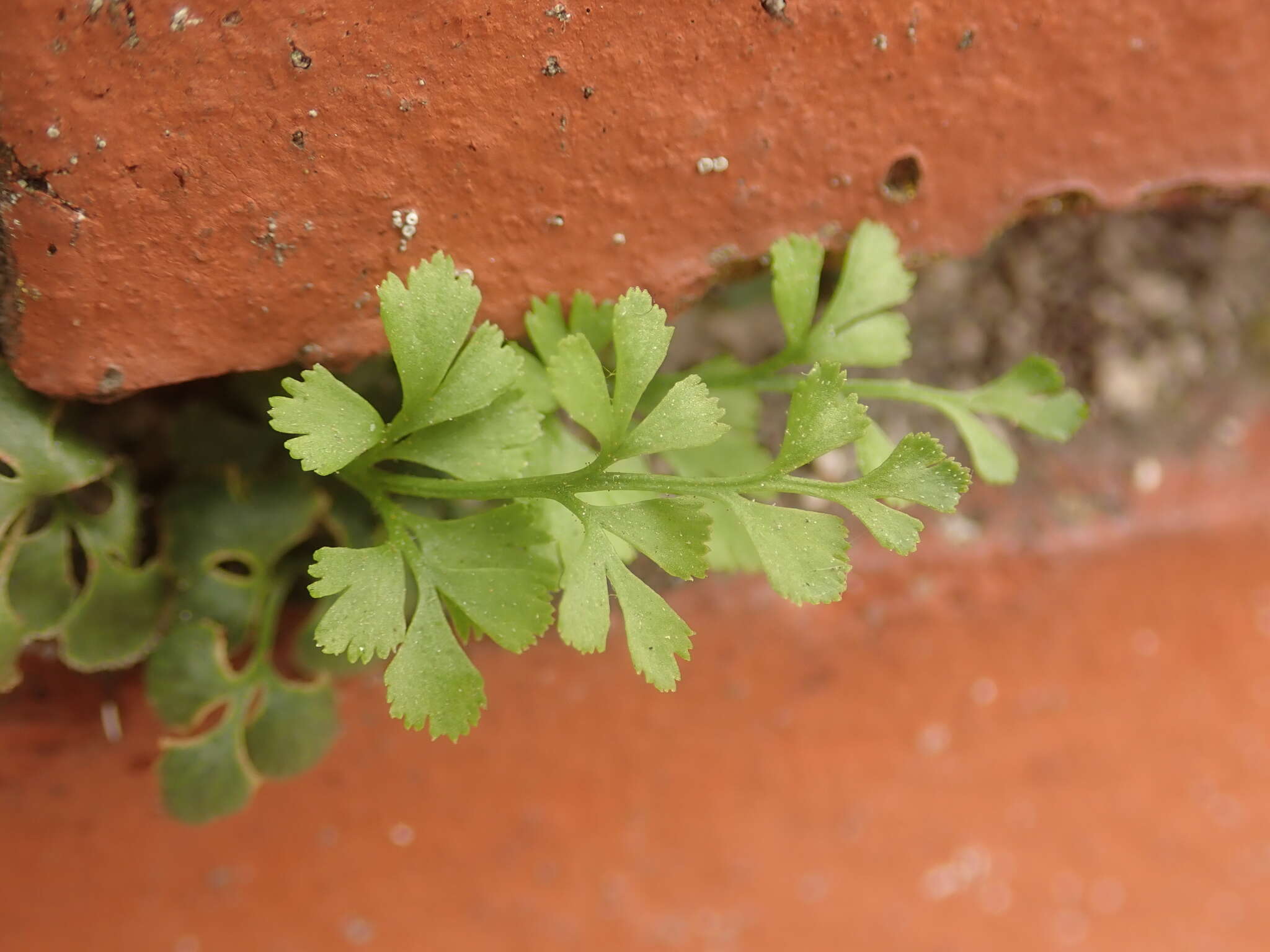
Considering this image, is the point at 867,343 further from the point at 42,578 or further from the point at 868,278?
the point at 42,578

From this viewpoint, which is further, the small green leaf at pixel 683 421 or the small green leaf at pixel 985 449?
the small green leaf at pixel 985 449

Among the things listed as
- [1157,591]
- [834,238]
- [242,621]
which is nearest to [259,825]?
[242,621]

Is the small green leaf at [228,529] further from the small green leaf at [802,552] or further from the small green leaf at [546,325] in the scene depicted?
the small green leaf at [802,552]

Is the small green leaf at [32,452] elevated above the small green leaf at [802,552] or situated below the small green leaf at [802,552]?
above

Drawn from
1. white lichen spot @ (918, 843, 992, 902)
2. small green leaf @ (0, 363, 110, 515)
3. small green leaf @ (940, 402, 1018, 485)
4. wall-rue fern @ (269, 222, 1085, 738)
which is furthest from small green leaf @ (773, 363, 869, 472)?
white lichen spot @ (918, 843, 992, 902)

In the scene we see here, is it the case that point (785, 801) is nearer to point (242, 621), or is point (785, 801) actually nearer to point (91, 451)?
point (242, 621)

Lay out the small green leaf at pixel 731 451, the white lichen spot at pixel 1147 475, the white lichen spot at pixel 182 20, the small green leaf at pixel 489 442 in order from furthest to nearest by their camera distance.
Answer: the white lichen spot at pixel 1147 475
the small green leaf at pixel 731 451
the small green leaf at pixel 489 442
the white lichen spot at pixel 182 20

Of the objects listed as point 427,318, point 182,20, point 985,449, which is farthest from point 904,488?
point 182,20

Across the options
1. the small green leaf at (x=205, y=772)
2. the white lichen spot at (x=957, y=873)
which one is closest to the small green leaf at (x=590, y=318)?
the small green leaf at (x=205, y=772)
